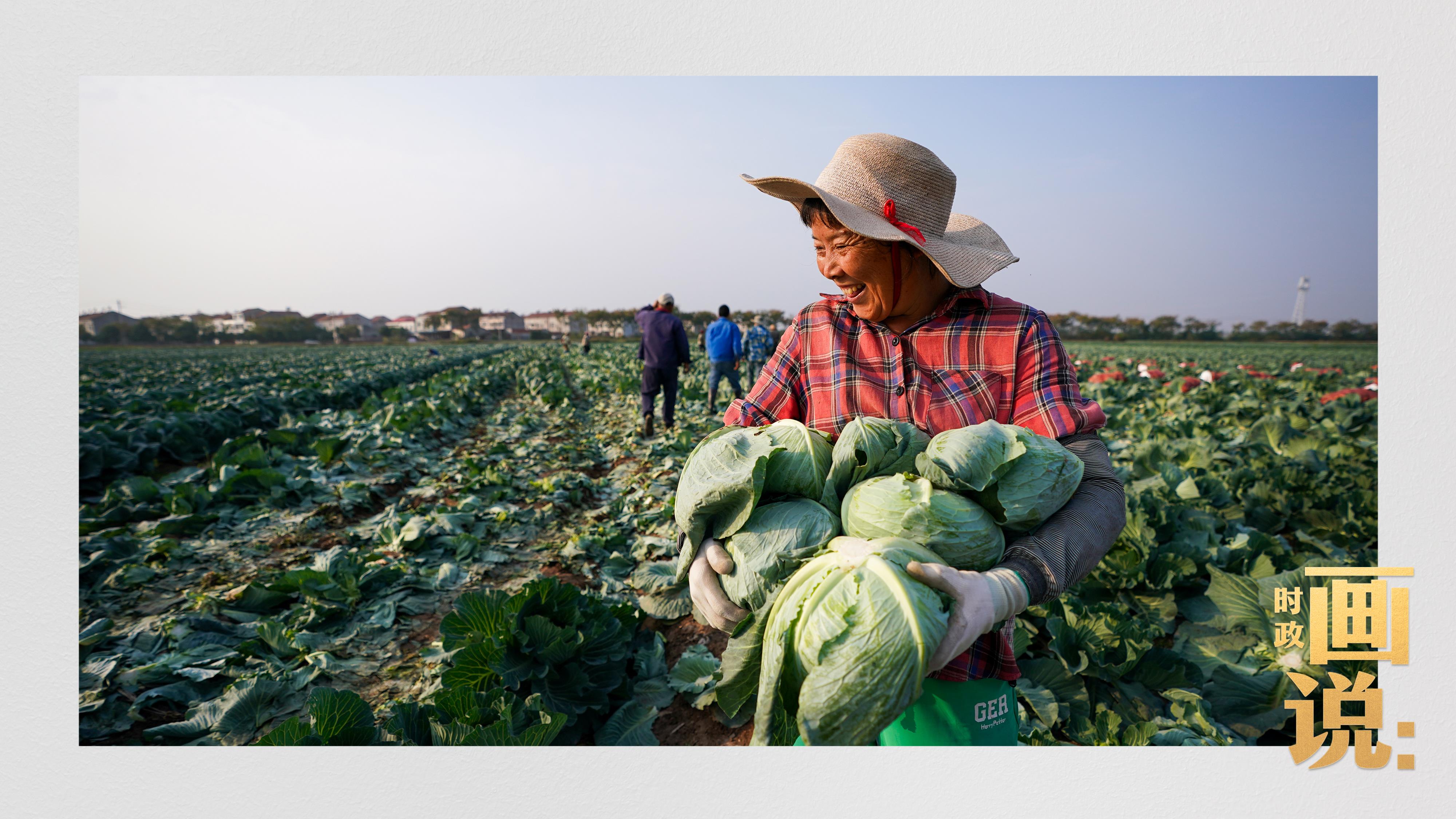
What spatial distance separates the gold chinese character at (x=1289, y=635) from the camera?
8.80 ft

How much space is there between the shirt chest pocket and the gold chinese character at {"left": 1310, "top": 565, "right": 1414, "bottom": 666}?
139 cm

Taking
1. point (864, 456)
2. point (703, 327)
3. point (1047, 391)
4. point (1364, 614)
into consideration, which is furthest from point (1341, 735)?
point (703, 327)

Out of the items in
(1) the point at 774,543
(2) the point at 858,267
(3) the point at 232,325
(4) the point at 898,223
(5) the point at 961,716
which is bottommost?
(5) the point at 961,716

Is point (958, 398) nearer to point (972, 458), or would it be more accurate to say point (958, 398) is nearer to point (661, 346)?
point (972, 458)

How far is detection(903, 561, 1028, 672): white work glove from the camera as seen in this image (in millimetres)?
1238

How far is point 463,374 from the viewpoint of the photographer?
20.3 meters

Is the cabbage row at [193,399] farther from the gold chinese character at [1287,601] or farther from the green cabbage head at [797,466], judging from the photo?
the gold chinese character at [1287,601]

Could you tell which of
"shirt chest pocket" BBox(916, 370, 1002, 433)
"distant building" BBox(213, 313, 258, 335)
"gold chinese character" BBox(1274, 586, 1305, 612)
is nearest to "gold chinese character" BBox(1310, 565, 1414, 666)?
"gold chinese character" BBox(1274, 586, 1305, 612)

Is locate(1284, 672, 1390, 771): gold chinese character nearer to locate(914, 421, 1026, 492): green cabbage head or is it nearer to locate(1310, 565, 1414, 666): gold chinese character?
locate(1310, 565, 1414, 666): gold chinese character

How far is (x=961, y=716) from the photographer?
1.75 meters

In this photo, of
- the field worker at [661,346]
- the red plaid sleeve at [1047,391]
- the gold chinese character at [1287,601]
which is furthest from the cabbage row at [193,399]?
the gold chinese character at [1287,601]

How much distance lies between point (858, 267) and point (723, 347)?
9.48 metres

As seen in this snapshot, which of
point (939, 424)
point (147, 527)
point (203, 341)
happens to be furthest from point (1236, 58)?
point (203, 341)
